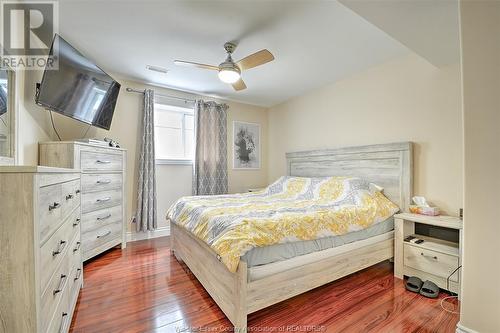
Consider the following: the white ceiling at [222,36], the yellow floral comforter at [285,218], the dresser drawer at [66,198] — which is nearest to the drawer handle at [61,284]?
the dresser drawer at [66,198]

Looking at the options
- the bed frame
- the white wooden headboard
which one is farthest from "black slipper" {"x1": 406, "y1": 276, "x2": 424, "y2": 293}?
the white wooden headboard

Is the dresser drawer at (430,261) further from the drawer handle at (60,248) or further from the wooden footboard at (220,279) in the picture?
the drawer handle at (60,248)

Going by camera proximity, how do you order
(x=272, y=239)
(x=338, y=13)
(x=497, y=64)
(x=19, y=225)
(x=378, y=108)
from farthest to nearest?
(x=378, y=108)
(x=338, y=13)
(x=272, y=239)
(x=497, y=64)
(x=19, y=225)

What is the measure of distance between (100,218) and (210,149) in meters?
1.94

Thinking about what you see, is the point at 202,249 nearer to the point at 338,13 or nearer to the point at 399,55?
the point at 338,13

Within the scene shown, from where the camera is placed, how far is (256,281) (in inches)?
61.7

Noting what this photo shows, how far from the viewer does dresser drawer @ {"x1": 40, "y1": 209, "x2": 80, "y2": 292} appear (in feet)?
3.13

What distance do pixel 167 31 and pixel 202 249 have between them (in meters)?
2.11

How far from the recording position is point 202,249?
2.01 meters

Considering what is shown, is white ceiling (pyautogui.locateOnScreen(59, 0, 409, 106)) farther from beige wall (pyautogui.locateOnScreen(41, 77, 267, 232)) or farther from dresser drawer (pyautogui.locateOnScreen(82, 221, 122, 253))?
dresser drawer (pyautogui.locateOnScreen(82, 221, 122, 253))

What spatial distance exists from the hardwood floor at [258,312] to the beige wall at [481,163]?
1.66 ft

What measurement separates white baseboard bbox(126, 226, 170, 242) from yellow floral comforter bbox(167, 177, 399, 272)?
1211mm

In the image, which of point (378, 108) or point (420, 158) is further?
point (378, 108)

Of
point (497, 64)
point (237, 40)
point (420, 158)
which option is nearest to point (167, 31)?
point (237, 40)
